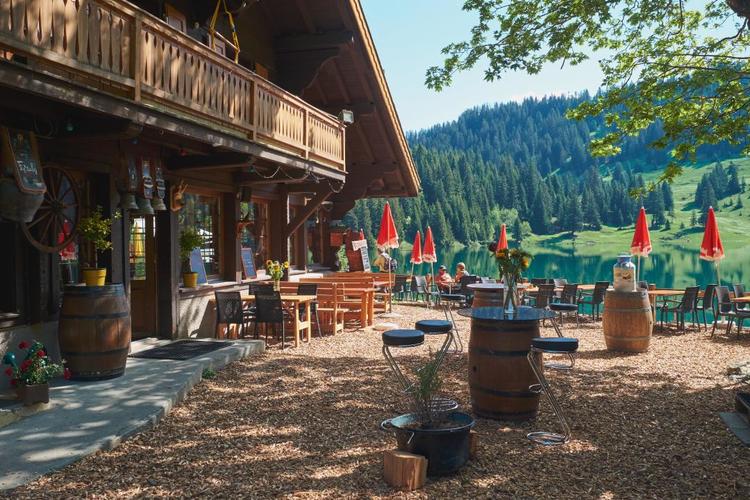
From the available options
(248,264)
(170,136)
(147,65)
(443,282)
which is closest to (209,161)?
(170,136)

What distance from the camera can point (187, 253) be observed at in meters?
10.4

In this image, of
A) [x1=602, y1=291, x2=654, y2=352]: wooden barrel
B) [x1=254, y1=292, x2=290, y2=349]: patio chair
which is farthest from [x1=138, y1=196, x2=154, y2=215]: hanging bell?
[x1=602, y1=291, x2=654, y2=352]: wooden barrel

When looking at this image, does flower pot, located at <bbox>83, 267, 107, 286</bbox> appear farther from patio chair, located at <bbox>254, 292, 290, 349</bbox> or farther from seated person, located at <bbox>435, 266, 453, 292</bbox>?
seated person, located at <bbox>435, 266, 453, 292</bbox>

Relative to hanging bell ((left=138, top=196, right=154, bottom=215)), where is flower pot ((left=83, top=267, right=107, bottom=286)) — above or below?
below

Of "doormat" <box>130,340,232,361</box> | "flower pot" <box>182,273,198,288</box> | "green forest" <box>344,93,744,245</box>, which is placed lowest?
"doormat" <box>130,340,232,361</box>

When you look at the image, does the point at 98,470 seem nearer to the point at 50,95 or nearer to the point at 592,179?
the point at 50,95

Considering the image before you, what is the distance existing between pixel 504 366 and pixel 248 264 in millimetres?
7790

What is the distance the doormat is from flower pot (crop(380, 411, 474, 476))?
452 cm

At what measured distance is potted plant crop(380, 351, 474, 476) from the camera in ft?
14.7

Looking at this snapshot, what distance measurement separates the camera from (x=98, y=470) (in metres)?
4.61

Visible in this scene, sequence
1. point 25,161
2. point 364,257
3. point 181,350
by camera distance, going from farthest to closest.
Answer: point 364,257 < point 181,350 < point 25,161

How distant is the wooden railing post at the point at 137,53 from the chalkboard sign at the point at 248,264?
629cm

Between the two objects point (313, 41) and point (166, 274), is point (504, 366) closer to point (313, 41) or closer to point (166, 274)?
point (166, 274)

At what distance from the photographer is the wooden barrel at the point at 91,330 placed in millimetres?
6742
